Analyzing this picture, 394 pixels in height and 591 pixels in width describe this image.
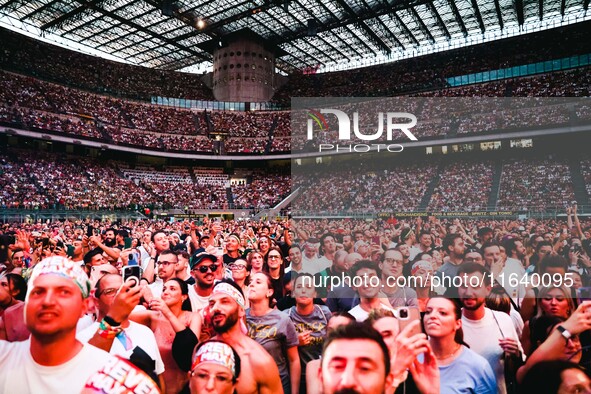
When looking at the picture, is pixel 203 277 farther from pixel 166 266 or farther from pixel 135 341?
pixel 135 341

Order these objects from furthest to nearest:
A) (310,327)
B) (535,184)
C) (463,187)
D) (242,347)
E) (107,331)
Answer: (463,187), (535,184), (310,327), (242,347), (107,331)

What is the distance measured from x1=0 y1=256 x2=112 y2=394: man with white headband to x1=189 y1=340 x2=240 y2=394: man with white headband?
68 centimetres

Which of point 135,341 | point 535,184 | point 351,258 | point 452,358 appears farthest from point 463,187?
point 135,341

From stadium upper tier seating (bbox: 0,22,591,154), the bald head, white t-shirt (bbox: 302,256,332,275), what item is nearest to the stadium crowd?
the bald head

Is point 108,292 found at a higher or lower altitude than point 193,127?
lower

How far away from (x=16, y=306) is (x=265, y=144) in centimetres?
4674

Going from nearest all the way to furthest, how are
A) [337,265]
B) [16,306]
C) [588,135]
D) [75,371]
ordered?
[75,371]
[16,306]
[337,265]
[588,135]

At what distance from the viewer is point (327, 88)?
49844 millimetres

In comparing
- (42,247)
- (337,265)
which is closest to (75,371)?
(337,265)

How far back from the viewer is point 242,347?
2.98 metres

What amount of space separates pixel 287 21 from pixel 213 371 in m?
39.5

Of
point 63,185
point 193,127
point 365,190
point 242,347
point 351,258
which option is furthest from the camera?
point 193,127

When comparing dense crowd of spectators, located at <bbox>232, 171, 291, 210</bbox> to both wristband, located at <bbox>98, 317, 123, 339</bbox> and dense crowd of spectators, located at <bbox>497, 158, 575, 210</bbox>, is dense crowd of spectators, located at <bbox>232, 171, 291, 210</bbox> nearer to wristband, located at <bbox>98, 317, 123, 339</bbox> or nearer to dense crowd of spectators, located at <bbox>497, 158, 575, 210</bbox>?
dense crowd of spectators, located at <bbox>497, 158, 575, 210</bbox>

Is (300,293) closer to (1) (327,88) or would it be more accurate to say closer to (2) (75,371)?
(2) (75,371)
